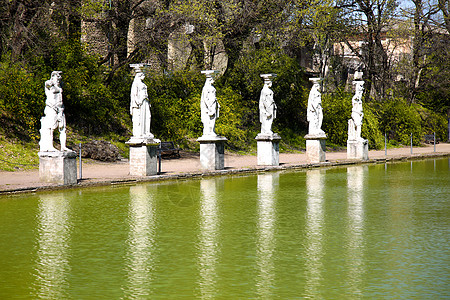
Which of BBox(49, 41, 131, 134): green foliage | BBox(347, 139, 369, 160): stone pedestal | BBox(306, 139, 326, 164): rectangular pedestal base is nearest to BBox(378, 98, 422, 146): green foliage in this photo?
BBox(347, 139, 369, 160): stone pedestal

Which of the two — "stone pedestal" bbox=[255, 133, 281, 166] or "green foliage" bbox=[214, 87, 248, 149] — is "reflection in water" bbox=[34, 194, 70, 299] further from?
"green foliage" bbox=[214, 87, 248, 149]

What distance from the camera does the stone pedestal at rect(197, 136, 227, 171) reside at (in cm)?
1917

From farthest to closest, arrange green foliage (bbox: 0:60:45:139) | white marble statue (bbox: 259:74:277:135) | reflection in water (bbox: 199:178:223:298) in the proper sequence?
green foliage (bbox: 0:60:45:139) → white marble statue (bbox: 259:74:277:135) → reflection in water (bbox: 199:178:223:298)

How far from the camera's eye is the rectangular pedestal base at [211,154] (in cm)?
1919

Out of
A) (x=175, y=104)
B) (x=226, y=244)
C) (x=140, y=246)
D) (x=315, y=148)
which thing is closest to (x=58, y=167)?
(x=140, y=246)

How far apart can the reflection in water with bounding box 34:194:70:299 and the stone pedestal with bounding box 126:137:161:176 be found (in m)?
5.18

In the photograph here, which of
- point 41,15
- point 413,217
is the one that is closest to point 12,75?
point 41,15

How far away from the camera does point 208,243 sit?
815cm

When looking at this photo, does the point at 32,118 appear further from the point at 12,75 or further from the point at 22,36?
the point at 22,36

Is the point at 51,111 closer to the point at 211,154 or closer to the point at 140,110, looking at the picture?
the point at 140,110

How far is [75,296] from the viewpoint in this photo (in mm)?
5750

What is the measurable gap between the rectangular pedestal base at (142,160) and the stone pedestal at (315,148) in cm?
765

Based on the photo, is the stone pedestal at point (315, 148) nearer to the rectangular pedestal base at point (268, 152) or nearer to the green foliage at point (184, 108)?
the rectangular pedestal base at point (268, 152)

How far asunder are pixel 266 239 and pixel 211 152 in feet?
35.9
